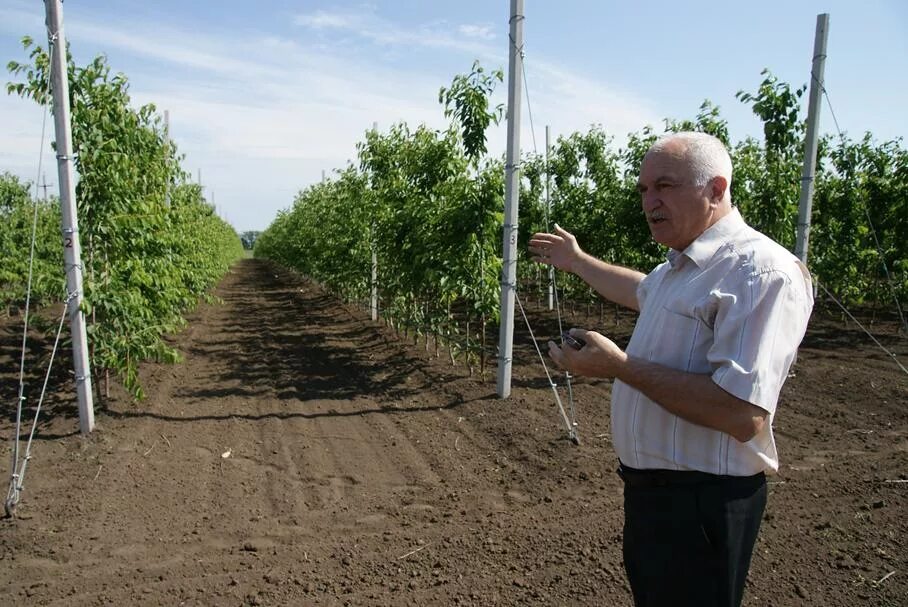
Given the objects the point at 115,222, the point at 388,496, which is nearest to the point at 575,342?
the point at 388,496

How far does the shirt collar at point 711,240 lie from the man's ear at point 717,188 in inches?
2.2

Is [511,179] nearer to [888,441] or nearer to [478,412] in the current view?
[478,412]

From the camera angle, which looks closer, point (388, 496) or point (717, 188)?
point (717, 188)

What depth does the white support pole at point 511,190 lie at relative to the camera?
19.6 ft

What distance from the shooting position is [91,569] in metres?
3.53

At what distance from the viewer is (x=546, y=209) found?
18.9 feet

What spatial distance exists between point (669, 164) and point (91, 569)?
370 centimetres

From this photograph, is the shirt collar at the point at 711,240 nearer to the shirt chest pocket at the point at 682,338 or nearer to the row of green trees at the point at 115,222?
the shirt chest pocket at the point at 682,338

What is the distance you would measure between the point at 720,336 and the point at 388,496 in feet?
11.5

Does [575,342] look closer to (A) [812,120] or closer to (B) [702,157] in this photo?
(B) [702,157]

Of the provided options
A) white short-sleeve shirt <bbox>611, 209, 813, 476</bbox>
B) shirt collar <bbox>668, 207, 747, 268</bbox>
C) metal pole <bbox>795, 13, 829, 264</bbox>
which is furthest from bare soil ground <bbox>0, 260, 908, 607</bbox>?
shirt collar <bbox>668, 207, 747, 268</bbox>

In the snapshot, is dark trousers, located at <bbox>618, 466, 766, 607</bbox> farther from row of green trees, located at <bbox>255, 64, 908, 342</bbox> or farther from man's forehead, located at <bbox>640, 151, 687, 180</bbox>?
row of green trees, located at <bbox>255, 64, 908, 342</bbox>

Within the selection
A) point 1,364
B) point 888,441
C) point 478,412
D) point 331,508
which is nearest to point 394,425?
point 478,412

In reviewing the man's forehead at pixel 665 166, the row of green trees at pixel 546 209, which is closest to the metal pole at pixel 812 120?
the row of green trees at pixel 546 209
